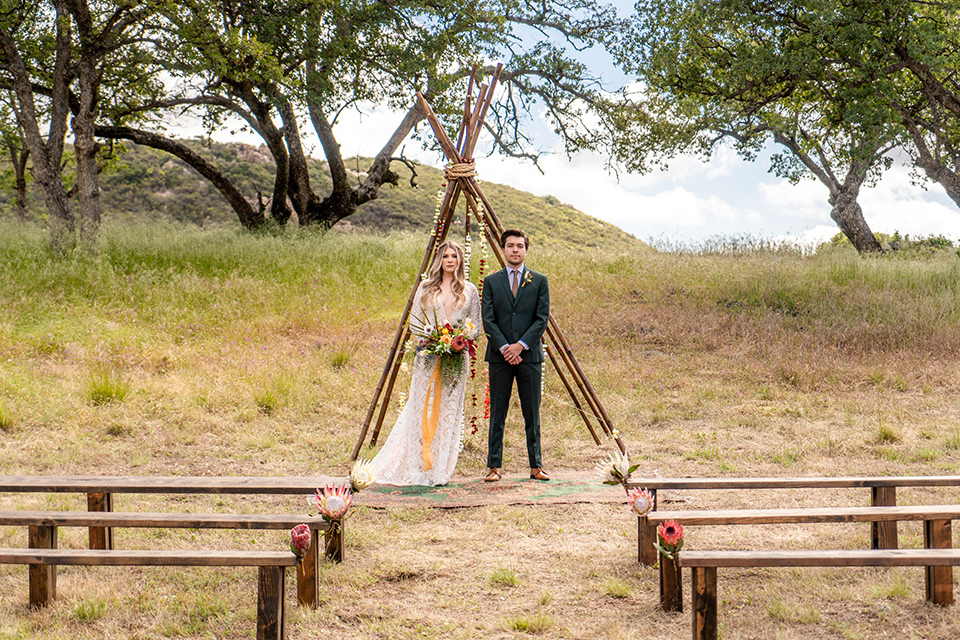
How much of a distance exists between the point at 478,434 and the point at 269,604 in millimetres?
4837

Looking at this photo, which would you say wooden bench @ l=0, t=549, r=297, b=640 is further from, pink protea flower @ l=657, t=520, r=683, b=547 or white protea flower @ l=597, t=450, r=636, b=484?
white protea flower @ l=597, t=450, r=636, b=484

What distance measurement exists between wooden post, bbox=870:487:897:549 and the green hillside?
29.3m

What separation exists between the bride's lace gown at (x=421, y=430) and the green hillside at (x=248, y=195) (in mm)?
26841

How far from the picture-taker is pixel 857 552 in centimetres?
323

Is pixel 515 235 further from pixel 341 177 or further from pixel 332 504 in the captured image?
pixel 341 177

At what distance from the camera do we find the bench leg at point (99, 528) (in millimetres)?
4613

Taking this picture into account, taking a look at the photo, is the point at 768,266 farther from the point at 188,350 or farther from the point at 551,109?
the point at 188,350

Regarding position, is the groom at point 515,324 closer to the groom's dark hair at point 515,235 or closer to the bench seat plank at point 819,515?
the groom's dark hair at point 515,235

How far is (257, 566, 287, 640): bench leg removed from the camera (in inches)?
130

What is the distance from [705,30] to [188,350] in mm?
11797

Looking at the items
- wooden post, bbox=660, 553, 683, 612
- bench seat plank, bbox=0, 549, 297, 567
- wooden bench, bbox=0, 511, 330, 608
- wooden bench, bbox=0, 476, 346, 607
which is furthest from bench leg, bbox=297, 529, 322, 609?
wooden post, bbox=660, 553, 683, 612

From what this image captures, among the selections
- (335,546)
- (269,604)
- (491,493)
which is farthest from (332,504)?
(491,493)

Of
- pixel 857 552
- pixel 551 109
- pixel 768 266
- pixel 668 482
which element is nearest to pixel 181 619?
pixel 668 482

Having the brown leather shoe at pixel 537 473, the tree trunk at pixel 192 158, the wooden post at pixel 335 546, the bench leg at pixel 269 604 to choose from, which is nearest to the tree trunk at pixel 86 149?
the tree trunk at pixel 192 158
